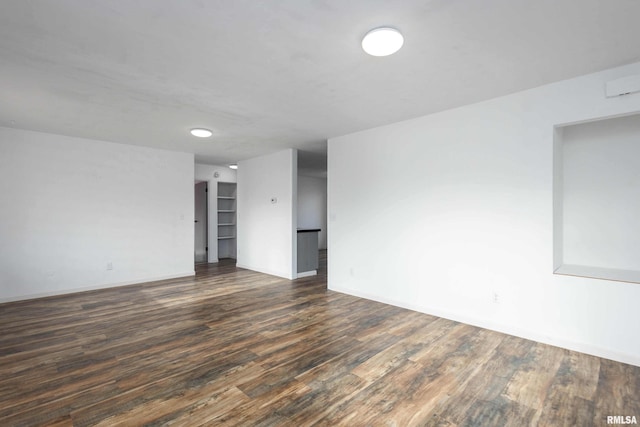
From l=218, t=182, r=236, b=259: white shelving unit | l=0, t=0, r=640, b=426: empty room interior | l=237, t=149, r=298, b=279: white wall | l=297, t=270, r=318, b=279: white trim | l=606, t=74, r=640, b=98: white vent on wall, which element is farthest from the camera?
l=218, t=182, r=236, b=259: white shelving unit

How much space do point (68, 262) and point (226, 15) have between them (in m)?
5.15

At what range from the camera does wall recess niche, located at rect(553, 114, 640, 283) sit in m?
2.91

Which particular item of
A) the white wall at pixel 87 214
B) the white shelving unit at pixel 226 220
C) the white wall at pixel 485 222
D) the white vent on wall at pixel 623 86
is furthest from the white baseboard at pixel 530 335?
the white shelving unit at pixel 226 220

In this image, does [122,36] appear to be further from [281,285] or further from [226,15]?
[281,285]

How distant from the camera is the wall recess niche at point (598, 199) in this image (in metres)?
2.91

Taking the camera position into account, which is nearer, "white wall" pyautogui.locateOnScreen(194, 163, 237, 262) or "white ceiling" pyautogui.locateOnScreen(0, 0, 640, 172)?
"white ceiling" pyautogui.locateOnScreen(0, 0, 640, 172)

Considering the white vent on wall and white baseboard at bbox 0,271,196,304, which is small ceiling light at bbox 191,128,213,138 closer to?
white baseboard at bbox 0,271,196,304

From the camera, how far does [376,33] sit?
2051 mm

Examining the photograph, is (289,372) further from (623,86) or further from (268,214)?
(268,214)

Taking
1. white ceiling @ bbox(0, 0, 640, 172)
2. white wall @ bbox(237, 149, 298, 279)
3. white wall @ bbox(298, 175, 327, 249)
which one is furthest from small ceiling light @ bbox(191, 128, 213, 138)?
white wall @ bbox(298, 175, 327, 249)

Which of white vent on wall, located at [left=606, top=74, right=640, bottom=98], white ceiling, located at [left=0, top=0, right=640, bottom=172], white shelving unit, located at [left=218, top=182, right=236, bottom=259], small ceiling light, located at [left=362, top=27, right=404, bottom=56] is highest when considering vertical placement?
white ceiling, located at [left=0, top=0, right=640, bottom=172]

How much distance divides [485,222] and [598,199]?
1.10m

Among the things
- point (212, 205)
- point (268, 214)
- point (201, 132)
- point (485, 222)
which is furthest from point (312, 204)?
point (485, 222)

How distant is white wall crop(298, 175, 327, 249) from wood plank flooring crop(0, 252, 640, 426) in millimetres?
6333
